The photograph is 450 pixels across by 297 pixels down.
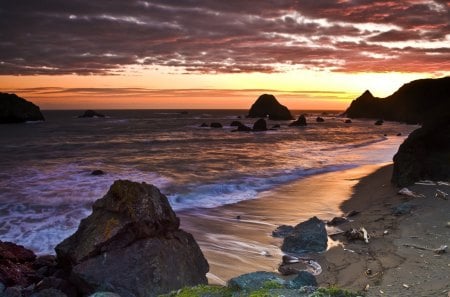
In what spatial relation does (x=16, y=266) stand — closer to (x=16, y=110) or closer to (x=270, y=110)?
(x=16, y=110)

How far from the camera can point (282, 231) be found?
1096 cm

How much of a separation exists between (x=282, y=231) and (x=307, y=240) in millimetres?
1461

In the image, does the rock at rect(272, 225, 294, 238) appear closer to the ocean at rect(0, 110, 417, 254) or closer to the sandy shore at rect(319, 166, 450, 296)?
the sandy shore at rect(319, 166, 450, 296)

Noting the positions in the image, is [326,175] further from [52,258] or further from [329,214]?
[52,258]

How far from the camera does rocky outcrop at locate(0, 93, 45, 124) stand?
302 feet

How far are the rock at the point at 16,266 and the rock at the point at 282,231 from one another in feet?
19.3

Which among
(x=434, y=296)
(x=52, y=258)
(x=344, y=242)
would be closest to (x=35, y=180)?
(x=52, y=258)

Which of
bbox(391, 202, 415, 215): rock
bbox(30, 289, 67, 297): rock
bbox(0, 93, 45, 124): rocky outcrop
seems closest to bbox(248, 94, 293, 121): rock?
bbox(0, 93, 45, 124): rocky outcrop

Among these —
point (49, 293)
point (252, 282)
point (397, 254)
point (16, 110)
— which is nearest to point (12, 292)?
point (49, 293)

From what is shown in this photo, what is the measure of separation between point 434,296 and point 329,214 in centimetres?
812

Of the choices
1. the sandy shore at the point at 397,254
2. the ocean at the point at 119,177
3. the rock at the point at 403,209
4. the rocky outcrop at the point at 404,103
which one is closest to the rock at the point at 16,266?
the ocean at the point at 119,177

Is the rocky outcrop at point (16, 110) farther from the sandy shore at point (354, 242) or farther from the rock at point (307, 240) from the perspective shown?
the rock at point (307, 240)

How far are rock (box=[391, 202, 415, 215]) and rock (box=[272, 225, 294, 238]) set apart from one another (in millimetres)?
3097

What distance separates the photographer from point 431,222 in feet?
31.9
